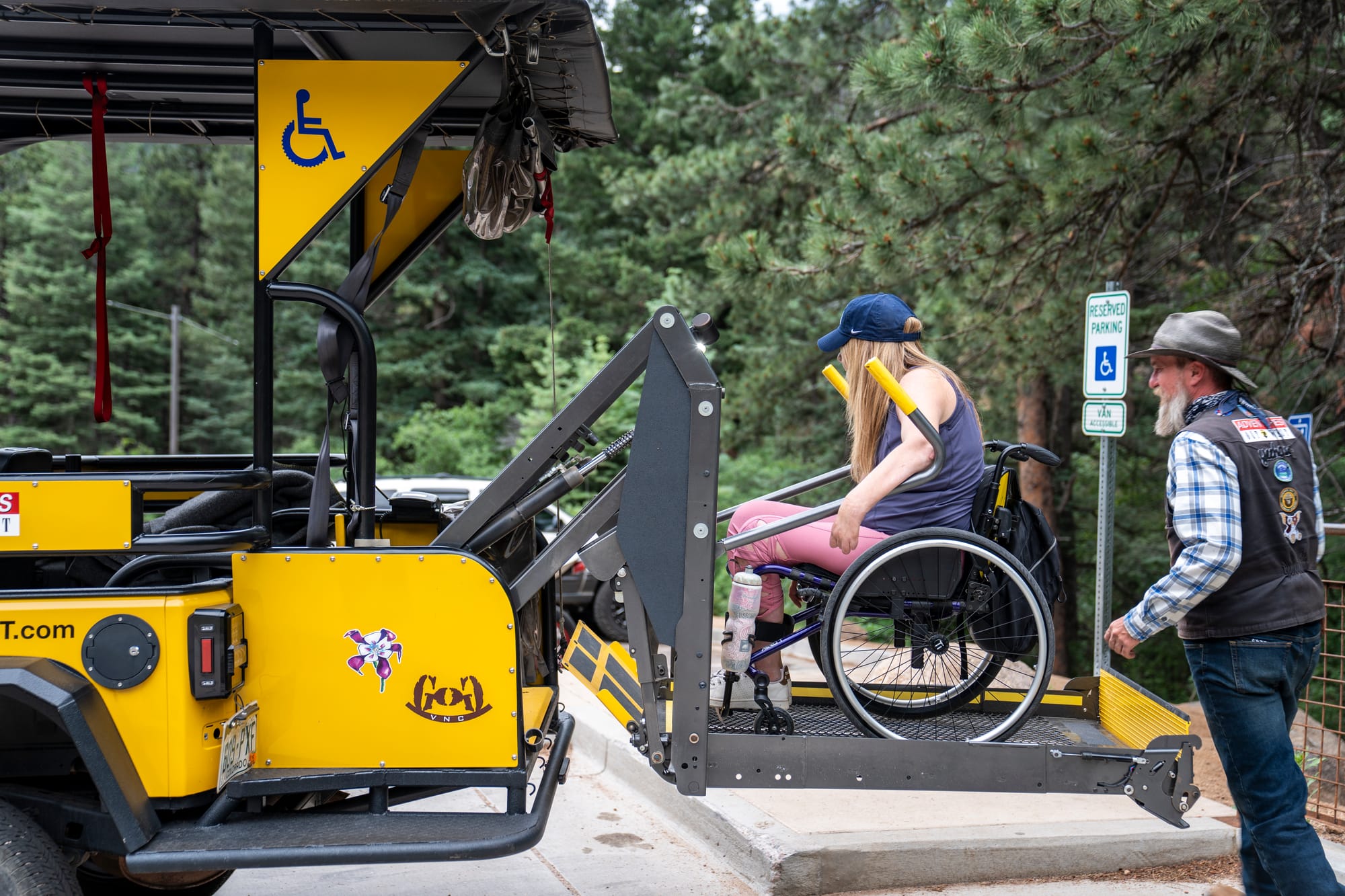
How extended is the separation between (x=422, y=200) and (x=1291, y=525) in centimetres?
320

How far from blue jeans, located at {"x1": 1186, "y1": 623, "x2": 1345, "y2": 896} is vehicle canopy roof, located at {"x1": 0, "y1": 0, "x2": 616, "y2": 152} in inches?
105

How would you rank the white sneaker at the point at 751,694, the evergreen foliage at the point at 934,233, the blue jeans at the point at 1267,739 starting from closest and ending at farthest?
Answer: 1. the blue jeans at the point at 1267,739
2. the white sneaker at the point at 751,694
3. the evergreen foliage at the point at 934,233

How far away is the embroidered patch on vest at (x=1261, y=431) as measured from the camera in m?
3.20

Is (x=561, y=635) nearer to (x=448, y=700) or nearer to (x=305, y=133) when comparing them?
(x=448, y=700)

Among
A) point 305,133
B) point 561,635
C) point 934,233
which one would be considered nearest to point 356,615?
point 561,635

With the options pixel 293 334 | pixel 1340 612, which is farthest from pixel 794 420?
pixel 293 334

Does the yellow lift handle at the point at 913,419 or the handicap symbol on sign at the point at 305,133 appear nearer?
the handicap symbol on sign at the point at 305,133

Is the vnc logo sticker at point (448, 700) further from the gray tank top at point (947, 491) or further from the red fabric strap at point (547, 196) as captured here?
the red fabric strap at point (547, 196)

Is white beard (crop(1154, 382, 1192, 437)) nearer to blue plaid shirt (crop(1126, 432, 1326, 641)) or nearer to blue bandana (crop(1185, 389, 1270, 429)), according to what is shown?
blue bandana (crop(1185, 389, 1270, 429))

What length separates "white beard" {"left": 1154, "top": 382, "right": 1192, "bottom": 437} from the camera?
3.43 meters

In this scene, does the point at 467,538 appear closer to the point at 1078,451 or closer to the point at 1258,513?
the point at 1258,513

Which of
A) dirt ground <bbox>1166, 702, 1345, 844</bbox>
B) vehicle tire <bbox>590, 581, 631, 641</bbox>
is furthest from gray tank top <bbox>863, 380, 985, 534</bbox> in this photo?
vehicle tire <bbox>590, 581, 631, 641</bbox>

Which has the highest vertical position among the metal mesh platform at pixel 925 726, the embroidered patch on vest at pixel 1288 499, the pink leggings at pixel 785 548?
the embroidered patch on vest at pixel 1288 499

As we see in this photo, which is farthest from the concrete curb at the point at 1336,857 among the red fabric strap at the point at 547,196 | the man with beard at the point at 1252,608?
the red fabric strap at the point at 547,196
